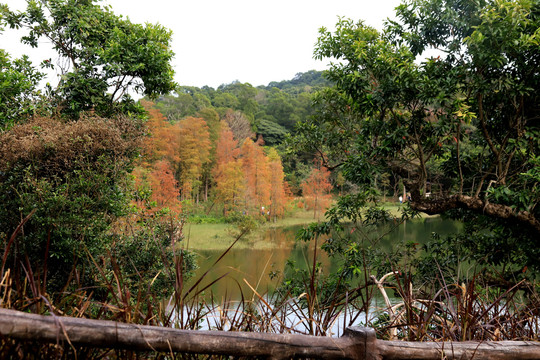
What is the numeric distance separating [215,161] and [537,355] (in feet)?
63.8

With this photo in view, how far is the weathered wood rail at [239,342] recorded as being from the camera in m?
0.85

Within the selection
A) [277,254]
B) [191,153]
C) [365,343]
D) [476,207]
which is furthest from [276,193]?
[365,343]

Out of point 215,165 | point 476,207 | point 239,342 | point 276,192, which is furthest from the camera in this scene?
point 215,165

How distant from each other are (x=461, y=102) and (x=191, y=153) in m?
14.6

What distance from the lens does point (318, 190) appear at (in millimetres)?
19938

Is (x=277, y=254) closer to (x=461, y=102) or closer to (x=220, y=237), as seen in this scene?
(x=220, y=237)

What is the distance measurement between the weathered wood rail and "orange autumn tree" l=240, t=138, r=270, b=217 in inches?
625

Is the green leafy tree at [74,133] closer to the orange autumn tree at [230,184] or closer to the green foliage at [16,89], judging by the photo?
the green foliage at [16,89]

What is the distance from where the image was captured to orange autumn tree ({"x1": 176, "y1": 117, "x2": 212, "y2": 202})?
55.4ft

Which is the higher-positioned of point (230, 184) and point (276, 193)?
point (230, 184)

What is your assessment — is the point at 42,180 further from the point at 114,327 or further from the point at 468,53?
the point at 468,53

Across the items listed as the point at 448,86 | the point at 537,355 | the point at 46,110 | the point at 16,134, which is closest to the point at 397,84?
the point at 448,86

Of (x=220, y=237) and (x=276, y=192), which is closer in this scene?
(x=220, y=237)

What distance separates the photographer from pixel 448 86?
3.50 metres
